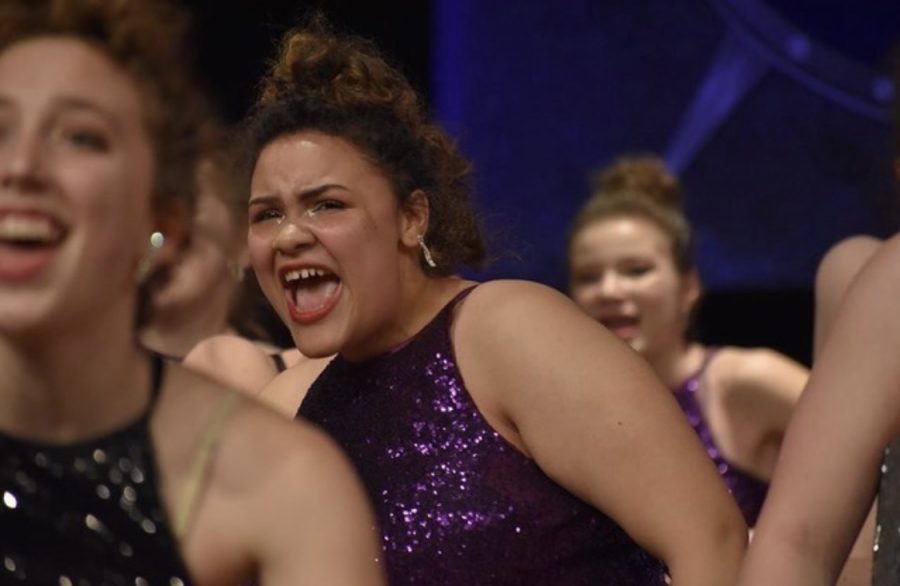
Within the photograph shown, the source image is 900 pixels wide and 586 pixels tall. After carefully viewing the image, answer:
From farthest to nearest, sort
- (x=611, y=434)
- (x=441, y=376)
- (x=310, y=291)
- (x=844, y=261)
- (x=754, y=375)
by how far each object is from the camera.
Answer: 1. (x=754, y=375)
2. (x=844, y=261)
3. (x=310, y=291)
4. (x=441, y=376)
5. (x=611, y=434)

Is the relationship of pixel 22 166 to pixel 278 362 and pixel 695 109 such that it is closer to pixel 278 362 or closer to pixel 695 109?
pixel 278 362

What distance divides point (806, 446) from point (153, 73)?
74 centimetres

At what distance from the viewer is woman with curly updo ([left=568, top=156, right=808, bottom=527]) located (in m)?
4.25

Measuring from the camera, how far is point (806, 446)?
77.8 inches

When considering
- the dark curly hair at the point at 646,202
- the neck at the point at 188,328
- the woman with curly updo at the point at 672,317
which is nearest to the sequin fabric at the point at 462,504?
the neck at the point at 188,328

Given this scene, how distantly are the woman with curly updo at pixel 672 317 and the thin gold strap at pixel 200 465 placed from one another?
8.54ft

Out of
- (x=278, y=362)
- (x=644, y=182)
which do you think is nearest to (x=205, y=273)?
(x=278, y=362)

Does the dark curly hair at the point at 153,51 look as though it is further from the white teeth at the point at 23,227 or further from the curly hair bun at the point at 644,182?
the curly hair bun at the point at 644,182

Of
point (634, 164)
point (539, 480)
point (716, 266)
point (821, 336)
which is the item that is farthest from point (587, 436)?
point (716, 266)

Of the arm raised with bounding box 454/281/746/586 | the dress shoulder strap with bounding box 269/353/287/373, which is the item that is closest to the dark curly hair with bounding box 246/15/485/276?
the arm raised with bounding box 454/281/746/586

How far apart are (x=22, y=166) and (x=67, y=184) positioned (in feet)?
0.13

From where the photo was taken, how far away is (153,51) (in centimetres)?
166

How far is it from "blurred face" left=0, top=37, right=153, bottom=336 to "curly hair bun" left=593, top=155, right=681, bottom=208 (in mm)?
2863

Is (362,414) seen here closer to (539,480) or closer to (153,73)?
(539,480)
